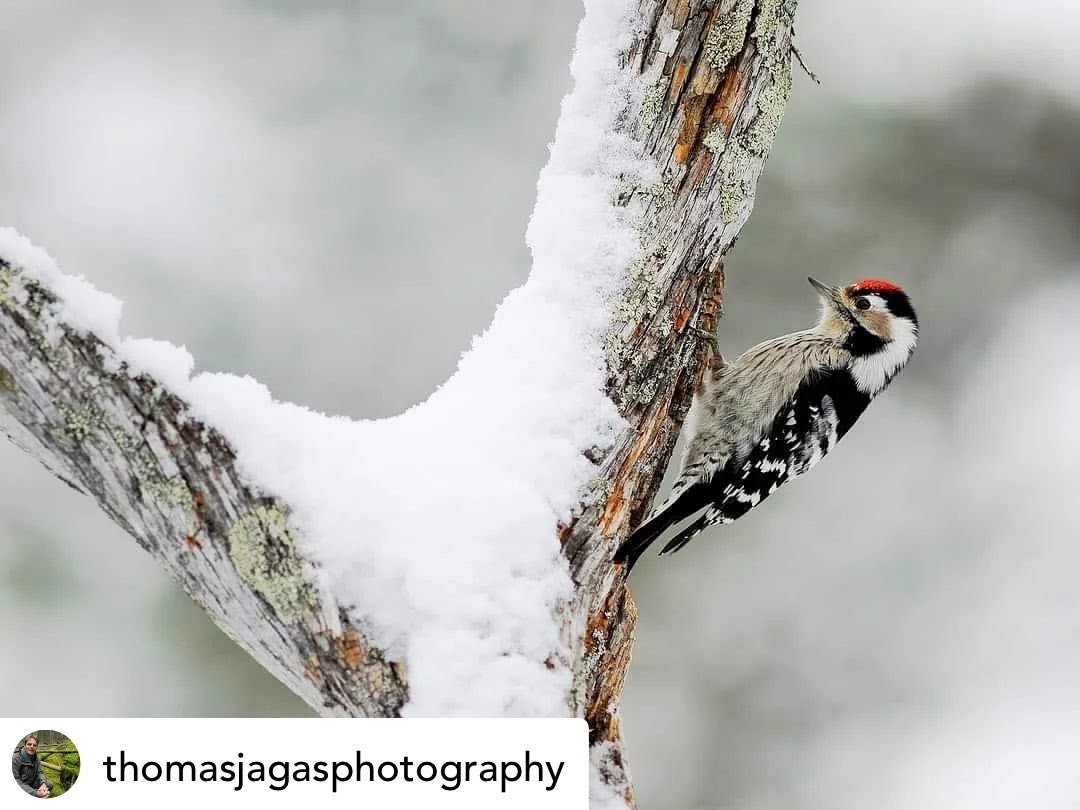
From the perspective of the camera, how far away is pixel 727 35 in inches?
75.6

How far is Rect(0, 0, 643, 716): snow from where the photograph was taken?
5.25 ft

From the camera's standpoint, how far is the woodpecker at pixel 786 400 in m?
2.81

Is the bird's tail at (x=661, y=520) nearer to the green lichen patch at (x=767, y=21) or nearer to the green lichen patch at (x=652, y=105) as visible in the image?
the green lichen patch at (x=652, y=105)

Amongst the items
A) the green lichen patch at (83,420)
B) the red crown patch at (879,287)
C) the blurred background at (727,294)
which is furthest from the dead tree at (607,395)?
the blurred background at (727,294)

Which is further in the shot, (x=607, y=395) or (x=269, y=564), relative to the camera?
(x=607, y=395)

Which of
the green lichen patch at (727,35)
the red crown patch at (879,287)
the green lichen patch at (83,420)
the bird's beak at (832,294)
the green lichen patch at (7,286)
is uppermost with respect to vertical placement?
the bird's beak at (832,294)

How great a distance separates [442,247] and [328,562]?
3720 millimetres

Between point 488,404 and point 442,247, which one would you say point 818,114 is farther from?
point 488,404

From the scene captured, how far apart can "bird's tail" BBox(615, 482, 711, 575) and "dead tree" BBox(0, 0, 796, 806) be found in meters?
0.07

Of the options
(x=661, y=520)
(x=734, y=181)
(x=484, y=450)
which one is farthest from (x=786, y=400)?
(x=484, y=450)

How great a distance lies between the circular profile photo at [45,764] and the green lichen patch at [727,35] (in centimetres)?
167

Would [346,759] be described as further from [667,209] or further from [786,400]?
[786,400]

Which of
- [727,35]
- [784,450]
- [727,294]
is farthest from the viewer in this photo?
[727,294]

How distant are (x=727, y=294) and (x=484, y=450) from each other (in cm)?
323
